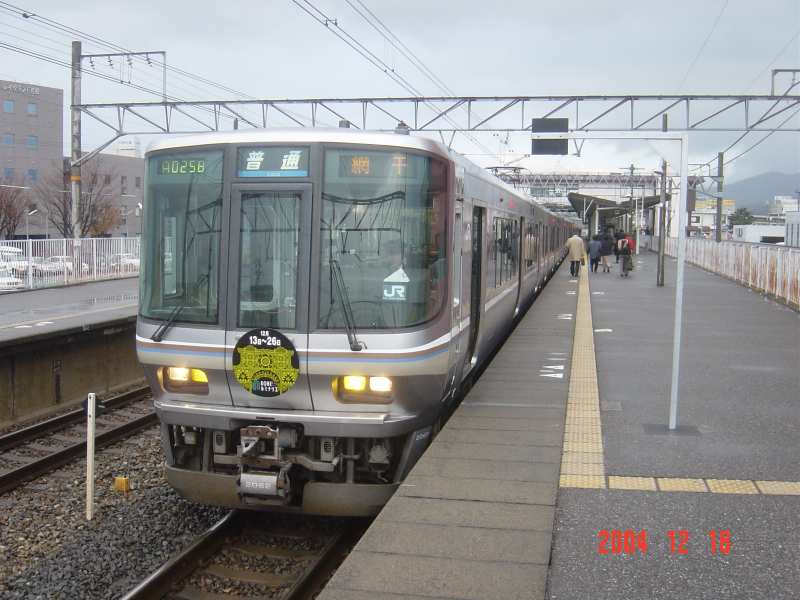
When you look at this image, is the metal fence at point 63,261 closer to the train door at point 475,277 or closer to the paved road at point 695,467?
the paved road at point 695,467

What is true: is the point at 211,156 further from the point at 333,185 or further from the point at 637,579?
the point at 637,579

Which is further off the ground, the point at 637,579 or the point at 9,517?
the point at 637,579

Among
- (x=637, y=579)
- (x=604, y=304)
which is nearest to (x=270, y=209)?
(x=637, y=579)

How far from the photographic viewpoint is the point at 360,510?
571 centimetres

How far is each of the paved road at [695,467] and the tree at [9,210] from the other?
41.9 metres

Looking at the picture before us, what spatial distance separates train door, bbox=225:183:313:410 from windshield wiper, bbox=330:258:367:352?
0.19 metres

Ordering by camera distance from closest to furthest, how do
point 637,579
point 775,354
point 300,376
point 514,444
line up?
point 637,579, point 300,376, point 514,444, point 775,354

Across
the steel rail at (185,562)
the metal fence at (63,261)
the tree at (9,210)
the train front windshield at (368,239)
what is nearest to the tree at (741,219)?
the tree at (9,210)

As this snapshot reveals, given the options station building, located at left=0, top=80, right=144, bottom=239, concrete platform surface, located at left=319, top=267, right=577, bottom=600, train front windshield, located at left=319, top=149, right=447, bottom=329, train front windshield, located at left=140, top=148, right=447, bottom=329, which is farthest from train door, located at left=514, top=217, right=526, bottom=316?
station building, located at left=0, top=80, right=144, bottom=239

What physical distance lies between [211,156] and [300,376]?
1650mm

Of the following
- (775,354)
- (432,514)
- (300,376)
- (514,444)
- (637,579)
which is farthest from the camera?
(775,354)
